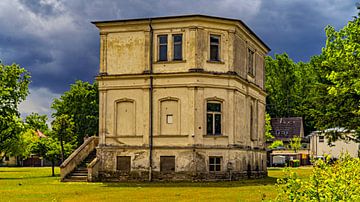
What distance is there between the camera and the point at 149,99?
36031 mm

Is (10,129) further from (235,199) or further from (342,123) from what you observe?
(235,199)

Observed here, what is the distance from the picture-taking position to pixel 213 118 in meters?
36.0

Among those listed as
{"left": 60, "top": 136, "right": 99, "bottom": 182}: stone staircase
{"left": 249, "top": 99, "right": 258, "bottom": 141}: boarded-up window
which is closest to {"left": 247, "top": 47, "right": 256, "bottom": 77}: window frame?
{"left": 249, "top": 99, "right": 258, "bottom": 141}: boarded-up window

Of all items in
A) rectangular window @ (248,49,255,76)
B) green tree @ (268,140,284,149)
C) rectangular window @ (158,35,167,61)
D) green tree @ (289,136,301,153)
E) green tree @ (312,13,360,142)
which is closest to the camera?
green tree @ (312,13,360,142)

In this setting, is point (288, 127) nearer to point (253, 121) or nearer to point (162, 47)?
point (253, 121)

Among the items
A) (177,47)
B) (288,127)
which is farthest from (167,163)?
(288,127)

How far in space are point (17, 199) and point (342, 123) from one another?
92.6 ft

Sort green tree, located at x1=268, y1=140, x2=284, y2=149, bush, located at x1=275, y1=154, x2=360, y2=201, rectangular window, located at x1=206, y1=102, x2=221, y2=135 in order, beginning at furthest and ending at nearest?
green tree, located at x1=268, y1=140, x2=284, y2=149 → rectangular window, located at x1=206, y1=102, x2=221, y2=135 → bush, located at x1=275, y1=154, x2=360, y2=201

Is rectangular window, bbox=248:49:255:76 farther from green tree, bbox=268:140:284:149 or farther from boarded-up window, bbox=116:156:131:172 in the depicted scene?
green tree, bbox=268:140:284:149

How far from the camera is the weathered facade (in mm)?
35344

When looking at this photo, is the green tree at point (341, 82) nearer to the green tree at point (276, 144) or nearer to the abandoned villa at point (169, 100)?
the abandoned villa at point (169, 100)

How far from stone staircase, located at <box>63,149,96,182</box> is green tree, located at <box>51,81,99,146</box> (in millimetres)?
41458

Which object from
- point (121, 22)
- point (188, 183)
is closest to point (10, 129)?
point (121, 22)

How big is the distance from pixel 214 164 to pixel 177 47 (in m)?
7.69
